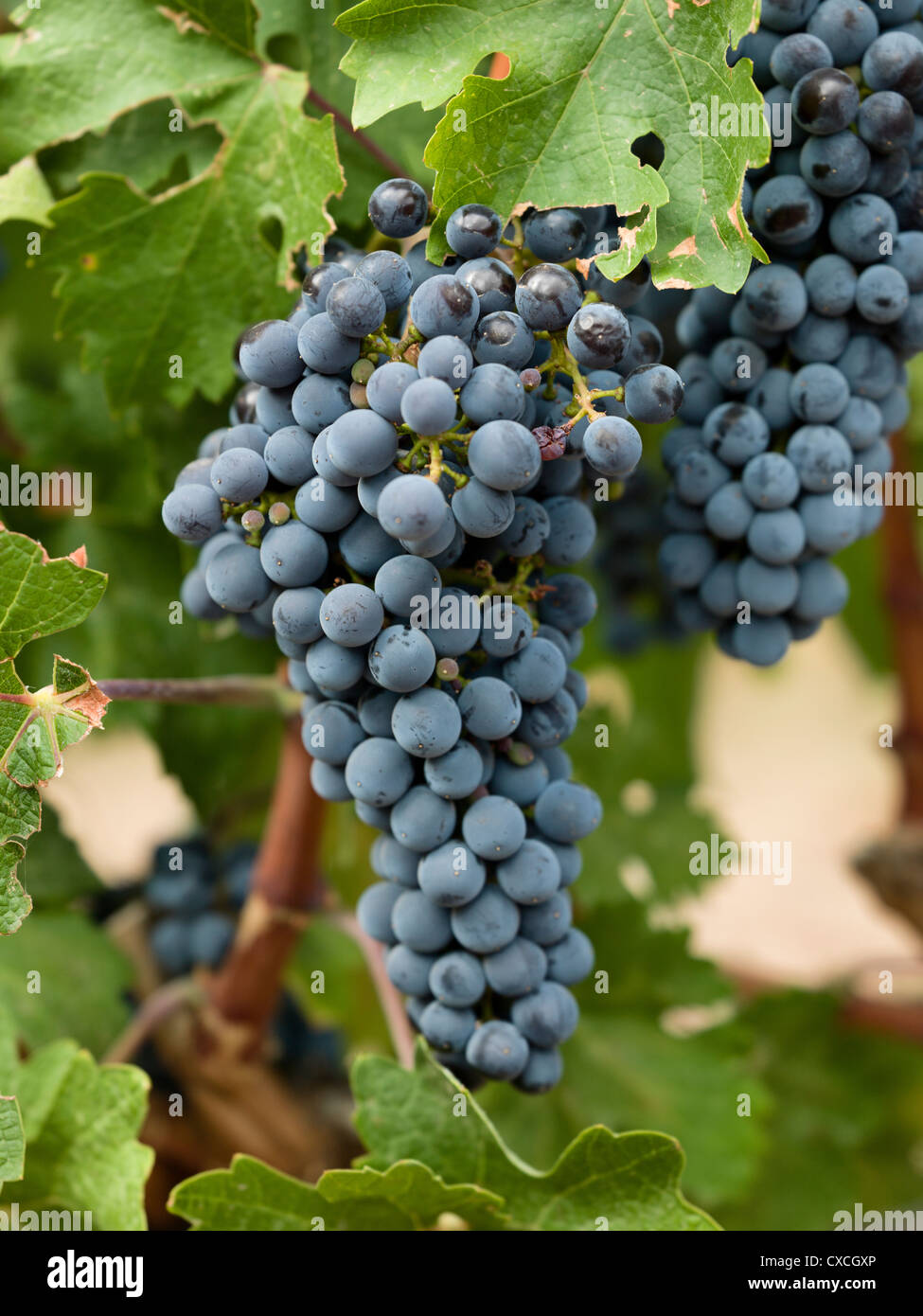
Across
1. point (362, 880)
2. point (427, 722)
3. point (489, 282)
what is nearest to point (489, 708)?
point (427, 722)

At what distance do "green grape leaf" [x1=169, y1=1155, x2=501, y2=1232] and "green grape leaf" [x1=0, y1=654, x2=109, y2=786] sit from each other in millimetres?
301

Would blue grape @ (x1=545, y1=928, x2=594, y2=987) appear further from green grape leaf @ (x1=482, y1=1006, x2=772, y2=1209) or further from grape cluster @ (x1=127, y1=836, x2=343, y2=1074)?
grape cluster @ (x1=127, y1=836, x2=343, y2=1074)

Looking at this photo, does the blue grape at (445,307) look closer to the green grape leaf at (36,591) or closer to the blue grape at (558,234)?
the blue grape at (558,234)

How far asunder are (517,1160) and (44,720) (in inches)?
17.1

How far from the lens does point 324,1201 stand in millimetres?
812

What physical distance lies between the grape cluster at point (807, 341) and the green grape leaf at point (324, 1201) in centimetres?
45

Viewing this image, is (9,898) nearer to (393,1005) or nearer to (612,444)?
(393,1005)

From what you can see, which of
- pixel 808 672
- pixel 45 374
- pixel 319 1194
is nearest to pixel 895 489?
pixel 319 1194

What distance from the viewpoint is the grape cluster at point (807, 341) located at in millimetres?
744

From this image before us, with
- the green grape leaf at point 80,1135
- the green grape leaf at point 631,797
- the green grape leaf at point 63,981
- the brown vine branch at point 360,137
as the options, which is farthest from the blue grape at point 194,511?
the green grape leaf at point 631,797

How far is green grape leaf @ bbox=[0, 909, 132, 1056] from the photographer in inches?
41.2

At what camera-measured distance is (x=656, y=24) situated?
0.71m
